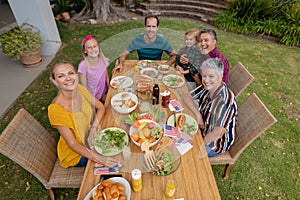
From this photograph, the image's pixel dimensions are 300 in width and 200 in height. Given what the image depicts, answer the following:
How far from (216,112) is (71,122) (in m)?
1.36

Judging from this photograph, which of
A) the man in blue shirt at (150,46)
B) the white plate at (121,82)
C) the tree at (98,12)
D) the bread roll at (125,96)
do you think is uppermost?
the man in blue shirt at (150,46)

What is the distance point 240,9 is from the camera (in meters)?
6.25

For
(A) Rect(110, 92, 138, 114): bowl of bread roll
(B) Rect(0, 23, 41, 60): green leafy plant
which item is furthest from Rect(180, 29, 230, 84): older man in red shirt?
(B) Rect(0, 23, 41, 60): green leafy plant

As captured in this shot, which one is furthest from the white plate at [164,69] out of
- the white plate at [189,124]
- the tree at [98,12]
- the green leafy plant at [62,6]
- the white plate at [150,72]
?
the green leafy plant at [62,6]

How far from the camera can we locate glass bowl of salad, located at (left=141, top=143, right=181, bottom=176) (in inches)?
57.7

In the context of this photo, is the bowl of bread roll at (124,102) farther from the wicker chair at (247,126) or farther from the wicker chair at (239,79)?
the wicker chair at (239,79)

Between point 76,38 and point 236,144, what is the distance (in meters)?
5.23

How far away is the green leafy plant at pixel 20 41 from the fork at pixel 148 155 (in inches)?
151

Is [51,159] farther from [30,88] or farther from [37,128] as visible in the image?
[30,88]

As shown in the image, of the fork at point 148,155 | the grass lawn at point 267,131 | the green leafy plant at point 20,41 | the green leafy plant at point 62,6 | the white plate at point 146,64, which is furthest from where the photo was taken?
the green leafy plant at point 62,6

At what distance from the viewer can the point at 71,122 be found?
171 centimetres

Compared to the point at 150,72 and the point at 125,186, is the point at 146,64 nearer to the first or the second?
the point at 150,72

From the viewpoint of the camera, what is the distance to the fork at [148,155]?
4.92 ft

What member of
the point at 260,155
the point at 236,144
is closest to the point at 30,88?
the point at 236,144
